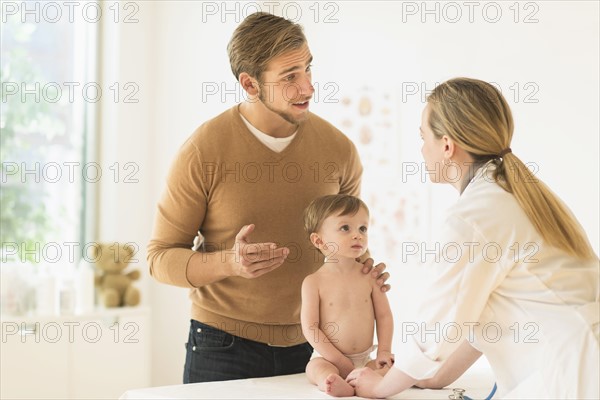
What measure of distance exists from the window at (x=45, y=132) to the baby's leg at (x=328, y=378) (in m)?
2.16

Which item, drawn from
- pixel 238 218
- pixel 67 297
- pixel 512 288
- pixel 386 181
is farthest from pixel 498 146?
pixel 67 297

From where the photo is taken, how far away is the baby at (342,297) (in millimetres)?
2041

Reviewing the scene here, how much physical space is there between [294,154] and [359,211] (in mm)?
257

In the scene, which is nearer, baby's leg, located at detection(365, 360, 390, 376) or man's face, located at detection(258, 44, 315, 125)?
baby's leg, located at detection(365, 360, 390, 376)

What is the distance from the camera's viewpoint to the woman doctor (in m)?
1.50

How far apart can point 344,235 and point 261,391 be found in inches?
18.5

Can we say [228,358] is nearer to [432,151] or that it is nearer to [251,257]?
[251,257]

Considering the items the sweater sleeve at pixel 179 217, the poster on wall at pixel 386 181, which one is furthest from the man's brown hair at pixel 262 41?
the poster on wall at pixel 386 181

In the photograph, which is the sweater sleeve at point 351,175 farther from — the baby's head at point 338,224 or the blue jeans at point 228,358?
the blue jeans at point 228,358

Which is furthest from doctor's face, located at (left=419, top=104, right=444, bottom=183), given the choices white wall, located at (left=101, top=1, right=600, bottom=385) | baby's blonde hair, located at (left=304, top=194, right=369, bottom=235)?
white wall, located at (left=101, top=1, right=600, bottom=385)

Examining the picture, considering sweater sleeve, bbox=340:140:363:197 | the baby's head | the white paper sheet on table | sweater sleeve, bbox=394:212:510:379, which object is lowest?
the white paper sheet on table

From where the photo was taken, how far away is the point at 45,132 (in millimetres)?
3979

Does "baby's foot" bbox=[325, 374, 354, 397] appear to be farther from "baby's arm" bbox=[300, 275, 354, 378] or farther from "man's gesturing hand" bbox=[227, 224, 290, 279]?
"man's gesturing hand" bbox=[227, 224, 290, 279]

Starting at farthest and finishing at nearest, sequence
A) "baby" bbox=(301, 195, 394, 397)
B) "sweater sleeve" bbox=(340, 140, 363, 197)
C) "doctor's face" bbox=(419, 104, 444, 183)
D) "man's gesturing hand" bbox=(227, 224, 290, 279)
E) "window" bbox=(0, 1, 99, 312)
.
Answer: "window" bbox=(0, 1, 99, 312) < "sweater sleeve" bbox=(340, 140, 363, 197) < "baby" bbox=(301, 195, 394, 397) < "man's gesturing hand" bbox=(227, 224, 290, 279) < "doctor's face" bbox=(419, 104, 444, 183)
